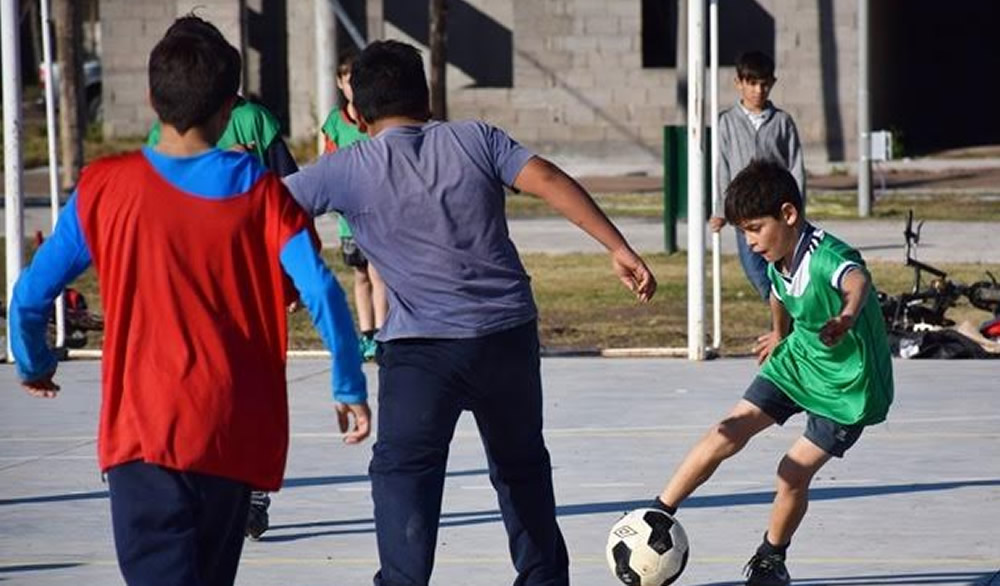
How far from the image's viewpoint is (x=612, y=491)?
9641 mm

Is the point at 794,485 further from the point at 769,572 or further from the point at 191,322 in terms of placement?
the point at 191,322

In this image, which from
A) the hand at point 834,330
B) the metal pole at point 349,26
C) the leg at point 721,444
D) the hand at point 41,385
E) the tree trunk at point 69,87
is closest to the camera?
the hand at point 41,385

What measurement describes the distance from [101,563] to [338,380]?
310 centimetres

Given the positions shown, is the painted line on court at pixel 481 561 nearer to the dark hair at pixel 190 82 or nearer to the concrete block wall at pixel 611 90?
the dark hair at pixel 190 82

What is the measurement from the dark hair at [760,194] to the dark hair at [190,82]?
2.47 metres

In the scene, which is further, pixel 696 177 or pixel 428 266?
pixel 696 177

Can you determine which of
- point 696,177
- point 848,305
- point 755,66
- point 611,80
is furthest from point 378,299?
point 611,80

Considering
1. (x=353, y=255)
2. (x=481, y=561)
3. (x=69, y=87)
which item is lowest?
(x=481, y=561)

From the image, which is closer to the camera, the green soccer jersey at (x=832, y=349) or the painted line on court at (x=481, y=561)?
the green soccer jersey at (x=832, y=349)

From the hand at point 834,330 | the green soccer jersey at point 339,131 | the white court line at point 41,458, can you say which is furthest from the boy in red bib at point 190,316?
the green soccer jersey at point 339,131

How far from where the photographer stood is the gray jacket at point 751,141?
13102 millimetres

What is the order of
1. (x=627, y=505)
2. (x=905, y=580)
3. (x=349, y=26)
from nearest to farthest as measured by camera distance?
(x=905, y=580) → (x=627, y=505) → (x=349, y=26)

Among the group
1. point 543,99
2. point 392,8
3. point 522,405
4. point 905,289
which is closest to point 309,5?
point 392,8

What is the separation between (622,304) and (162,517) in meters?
12.3
